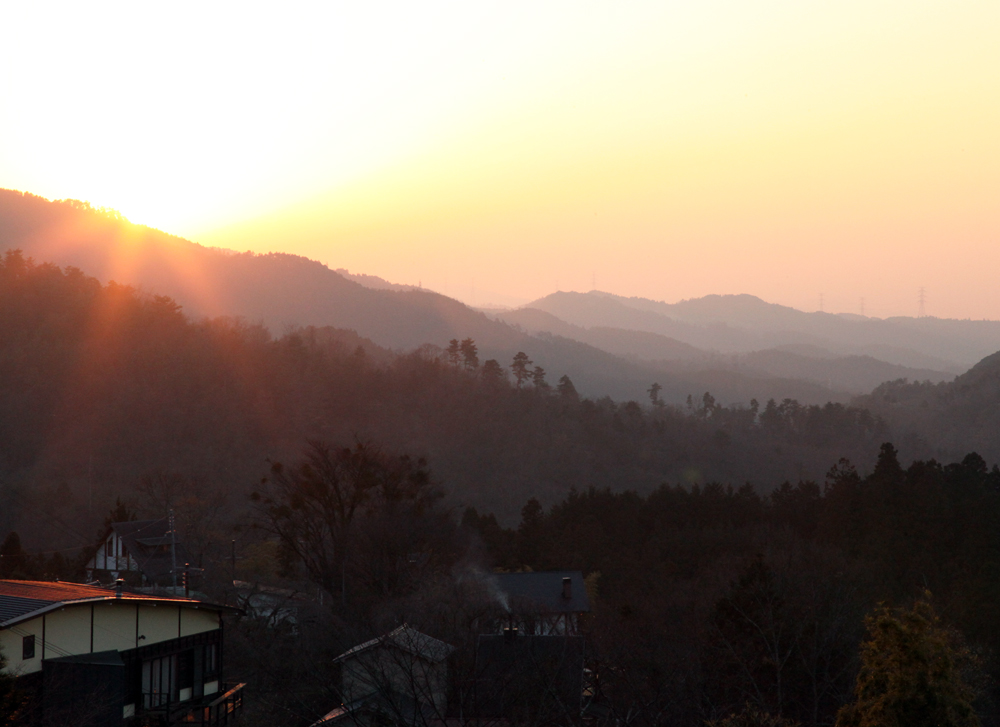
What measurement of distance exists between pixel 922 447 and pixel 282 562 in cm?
8318

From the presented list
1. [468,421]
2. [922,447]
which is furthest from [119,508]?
[922,447]

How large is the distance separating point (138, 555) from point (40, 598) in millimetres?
18960

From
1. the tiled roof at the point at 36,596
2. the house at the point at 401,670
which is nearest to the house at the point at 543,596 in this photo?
the house at the point at 401,670

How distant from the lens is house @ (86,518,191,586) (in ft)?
108

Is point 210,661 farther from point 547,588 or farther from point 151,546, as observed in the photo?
point 151,546

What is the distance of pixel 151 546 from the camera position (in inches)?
1364

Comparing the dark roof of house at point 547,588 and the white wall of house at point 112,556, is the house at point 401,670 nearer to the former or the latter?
the dark roof of house at point 547,588

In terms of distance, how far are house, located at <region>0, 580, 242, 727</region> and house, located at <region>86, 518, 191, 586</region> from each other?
12.5 meters

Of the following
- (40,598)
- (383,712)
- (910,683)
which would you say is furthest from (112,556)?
(910,683)

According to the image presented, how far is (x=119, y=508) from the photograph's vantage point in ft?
125

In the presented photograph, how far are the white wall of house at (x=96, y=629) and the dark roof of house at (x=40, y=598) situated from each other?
14 centimetres

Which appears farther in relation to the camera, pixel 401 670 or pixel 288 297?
pixel 288 297

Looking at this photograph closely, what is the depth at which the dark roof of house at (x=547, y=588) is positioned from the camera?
28.4 meters

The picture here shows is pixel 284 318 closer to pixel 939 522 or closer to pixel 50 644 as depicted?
pixel 939 522
